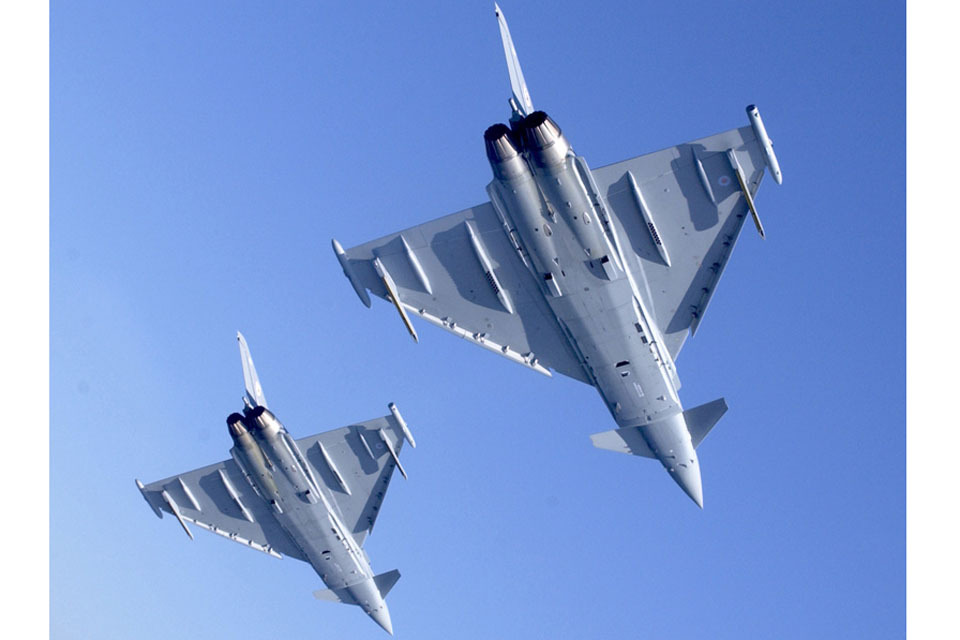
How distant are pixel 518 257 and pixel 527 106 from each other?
15.2 ft

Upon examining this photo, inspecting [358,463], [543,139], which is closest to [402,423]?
[358,463]

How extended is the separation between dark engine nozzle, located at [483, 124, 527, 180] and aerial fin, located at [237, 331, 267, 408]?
16055 millimetres

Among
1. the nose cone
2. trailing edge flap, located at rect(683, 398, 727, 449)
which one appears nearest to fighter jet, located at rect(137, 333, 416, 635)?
the nose cone

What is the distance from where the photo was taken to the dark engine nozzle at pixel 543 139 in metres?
25.1

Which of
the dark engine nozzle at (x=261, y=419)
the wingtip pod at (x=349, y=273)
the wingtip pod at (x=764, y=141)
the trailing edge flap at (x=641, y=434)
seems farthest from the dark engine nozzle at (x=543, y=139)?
the dark engine nozzle at (x=261, y=419)

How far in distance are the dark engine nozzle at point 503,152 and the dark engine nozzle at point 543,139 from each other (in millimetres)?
369

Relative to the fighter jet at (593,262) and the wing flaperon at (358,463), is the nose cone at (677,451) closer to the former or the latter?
the fighter jet at (593,262)

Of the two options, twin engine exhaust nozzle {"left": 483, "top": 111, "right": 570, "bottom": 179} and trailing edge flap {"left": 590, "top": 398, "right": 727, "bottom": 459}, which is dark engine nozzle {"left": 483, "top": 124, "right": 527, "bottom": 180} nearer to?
twin engine exhaust nozzle {"left": 483, "top": 111, "right": 570, "bottom": 179}

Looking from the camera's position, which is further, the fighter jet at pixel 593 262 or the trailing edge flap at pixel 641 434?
the trailing edge flap at pixel 641 434

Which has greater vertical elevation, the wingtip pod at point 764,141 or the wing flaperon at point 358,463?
the wingtip pod at point 764,141

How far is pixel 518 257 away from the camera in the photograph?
2850cm

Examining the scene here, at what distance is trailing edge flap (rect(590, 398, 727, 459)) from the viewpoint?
3161cm

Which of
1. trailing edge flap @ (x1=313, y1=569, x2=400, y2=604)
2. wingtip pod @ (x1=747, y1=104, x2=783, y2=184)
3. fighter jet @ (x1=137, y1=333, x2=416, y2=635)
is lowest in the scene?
trailing edge flap @ (x1=313, y1=569, x2=400, y2=604)
